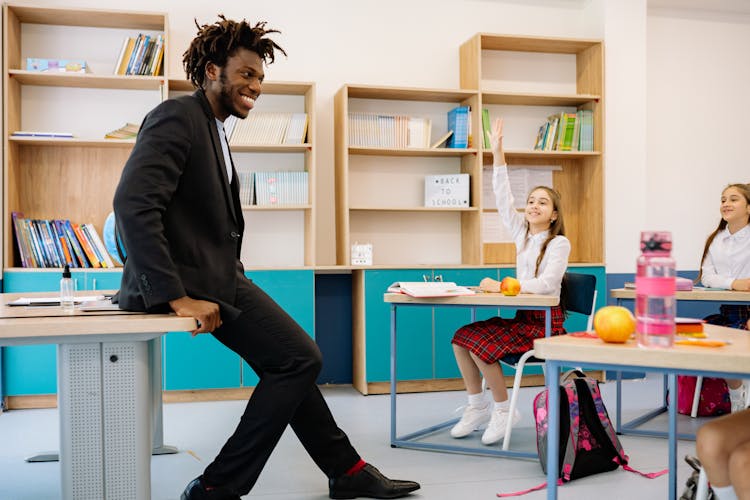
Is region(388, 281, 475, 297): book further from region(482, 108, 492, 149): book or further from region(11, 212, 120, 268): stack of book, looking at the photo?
region(11, 212, 120, 268): stack of book

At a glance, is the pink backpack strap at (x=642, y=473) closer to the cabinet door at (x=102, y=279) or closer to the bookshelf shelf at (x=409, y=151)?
the bookshelf shelf at (x=409, y=151)

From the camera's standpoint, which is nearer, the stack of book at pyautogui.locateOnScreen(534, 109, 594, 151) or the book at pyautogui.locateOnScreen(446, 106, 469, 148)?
the book at pyautogui.locateOnScreen(446, 106, 469, 148)

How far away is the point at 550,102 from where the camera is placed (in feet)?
17.3

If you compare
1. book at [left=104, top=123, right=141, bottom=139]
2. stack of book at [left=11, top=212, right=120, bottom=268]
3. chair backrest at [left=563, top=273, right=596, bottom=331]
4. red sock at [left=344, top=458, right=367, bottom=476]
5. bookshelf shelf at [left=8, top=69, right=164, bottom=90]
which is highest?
bookshelf shelf at [left=8, top=69, right=164, bottom=90]

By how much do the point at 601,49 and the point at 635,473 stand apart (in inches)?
126

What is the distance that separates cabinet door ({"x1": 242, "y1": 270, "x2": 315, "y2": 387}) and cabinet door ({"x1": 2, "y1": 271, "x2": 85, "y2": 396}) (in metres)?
1.14

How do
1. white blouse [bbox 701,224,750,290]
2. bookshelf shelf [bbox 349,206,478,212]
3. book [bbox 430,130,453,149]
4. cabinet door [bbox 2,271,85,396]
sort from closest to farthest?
white blouse [bbox 701,224,750,290]
cabinet door [bbox 2,271,85,396]
bookshelf shelf [bbox 349,206,478,212]
book [bbox 430,130,453,149]

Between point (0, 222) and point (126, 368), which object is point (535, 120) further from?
point (126, 368)

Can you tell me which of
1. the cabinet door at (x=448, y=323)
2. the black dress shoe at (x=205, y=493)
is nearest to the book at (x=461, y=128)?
the cabinet door at (x=448, y=323)

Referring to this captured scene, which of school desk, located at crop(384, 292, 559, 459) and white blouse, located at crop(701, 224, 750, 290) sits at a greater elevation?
white blouse, located at crop(701, 224, 750, 290)

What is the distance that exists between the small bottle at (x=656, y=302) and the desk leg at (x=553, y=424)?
7.7 inches

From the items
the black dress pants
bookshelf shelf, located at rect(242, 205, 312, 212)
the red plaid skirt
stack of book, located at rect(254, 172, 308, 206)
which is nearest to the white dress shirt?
the black dress pants

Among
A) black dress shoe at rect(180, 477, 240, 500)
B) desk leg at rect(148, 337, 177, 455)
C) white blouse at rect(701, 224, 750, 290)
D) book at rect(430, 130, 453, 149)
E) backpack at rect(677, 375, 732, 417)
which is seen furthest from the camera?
book at rect(430, 130, 453, 149)

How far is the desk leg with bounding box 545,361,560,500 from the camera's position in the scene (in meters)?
1.58
